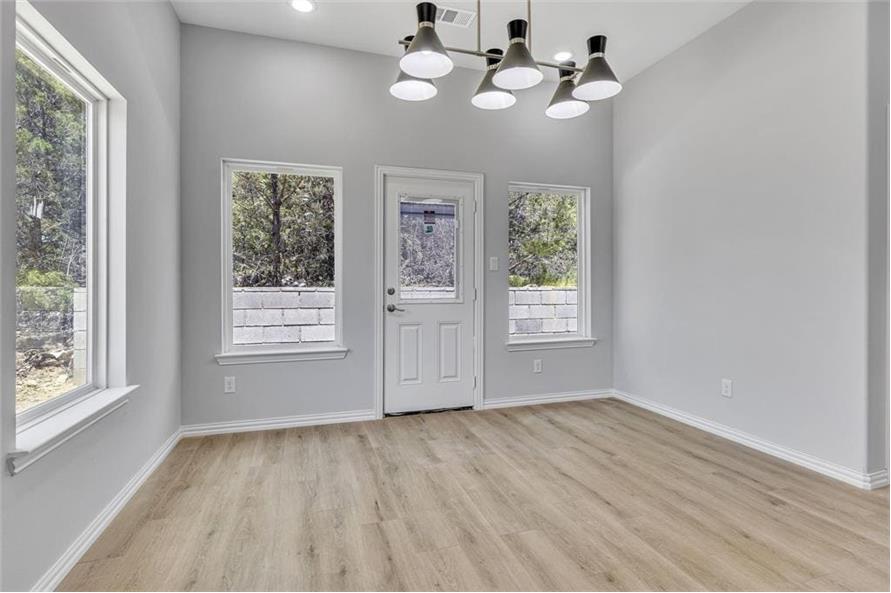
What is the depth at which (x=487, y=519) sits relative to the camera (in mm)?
2168

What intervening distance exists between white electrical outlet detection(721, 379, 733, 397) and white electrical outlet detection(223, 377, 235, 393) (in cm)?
358

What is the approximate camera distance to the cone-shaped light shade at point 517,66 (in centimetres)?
200

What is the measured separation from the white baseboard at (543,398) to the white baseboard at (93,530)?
248 centimetres

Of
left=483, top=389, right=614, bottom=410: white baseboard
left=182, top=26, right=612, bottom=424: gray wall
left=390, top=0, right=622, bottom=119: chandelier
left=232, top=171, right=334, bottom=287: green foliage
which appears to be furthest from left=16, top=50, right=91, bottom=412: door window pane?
left=483, top=389, right=614, bottom=410: white baseboard

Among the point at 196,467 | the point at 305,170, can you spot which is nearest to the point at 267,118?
the point at 305,170

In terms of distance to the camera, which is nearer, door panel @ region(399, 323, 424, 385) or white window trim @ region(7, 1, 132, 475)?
white window trim @ region(7, 1, 132, 475)

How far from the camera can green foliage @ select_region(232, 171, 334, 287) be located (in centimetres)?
352

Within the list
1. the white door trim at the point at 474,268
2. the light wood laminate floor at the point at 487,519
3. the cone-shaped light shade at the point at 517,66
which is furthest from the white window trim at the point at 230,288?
the cone-shaped light shade at the point at 517,66

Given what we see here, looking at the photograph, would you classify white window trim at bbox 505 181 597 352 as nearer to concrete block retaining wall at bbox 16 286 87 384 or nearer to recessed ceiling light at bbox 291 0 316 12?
recessed ceiling light at bbox 291 0 316 12

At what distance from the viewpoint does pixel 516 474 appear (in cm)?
269

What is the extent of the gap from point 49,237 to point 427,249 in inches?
99.4

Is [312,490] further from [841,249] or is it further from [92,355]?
[841,249]

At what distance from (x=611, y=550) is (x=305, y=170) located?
125 inches

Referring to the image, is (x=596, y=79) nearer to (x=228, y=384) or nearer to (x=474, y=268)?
(x=474, y=268)
